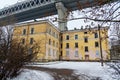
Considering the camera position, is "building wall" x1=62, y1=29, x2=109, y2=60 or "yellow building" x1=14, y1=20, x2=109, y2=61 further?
"building wall" x1=62, y1=29, x2=109, y2=60

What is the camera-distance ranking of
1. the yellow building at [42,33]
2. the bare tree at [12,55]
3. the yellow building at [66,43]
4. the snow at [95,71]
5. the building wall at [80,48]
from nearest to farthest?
the bare tree at [12,55] → the snow at [95,71] → the yellow building at [42,33] → the yellow building at [66,43] → the building wall at [80,48]

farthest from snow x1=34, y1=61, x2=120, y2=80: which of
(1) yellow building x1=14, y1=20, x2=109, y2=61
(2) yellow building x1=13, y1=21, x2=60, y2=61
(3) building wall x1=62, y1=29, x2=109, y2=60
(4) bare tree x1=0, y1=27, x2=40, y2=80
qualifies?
(3) building wall x1=62, y1=29, x2=109, y2=60

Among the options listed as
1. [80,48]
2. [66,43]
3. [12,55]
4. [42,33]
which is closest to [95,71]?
[12,55]

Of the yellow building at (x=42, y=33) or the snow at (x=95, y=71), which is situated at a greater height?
the yellow building at (x=42, y=33)

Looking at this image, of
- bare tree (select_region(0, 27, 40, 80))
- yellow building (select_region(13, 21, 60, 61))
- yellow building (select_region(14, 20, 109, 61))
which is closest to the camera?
bare tree (select_region(0, 27, 40, 80))

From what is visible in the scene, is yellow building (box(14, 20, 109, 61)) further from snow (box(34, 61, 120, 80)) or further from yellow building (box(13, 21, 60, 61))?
snow (box(34, 61, 120, 80))

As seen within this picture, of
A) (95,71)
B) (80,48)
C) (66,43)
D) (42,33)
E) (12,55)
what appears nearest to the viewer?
(12,55)

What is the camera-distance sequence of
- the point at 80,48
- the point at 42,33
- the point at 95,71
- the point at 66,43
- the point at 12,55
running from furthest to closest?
the point at 66,43 → the point at 80,48 → the point at 42,33 → the point at 95,71 → the point at 12,55

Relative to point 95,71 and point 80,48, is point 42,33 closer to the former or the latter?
point 80,48

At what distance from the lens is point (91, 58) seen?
41219 mm

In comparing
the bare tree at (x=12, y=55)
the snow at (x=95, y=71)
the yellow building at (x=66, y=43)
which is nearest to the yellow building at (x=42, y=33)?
the yellow building at (x=66, y=43)

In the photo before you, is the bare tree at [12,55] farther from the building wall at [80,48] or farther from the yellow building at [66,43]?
the building wall at [80,48]

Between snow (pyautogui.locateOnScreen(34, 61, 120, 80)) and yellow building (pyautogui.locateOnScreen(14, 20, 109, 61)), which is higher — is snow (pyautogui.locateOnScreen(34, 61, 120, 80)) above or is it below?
below

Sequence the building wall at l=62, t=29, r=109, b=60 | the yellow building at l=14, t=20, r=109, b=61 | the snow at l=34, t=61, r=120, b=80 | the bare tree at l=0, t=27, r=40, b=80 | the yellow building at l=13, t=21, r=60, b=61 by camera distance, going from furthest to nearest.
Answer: the building wall at l=62, t=29, r=109, b=60 → the yellow building at l=14, t=20, r=109, b=61 → the yellow building at l=13, t=21, r=60, b=61 → the snow at l=34, t=61, r=120, b=80 → the bare tree at l=0, t=27, r=40, b=80
